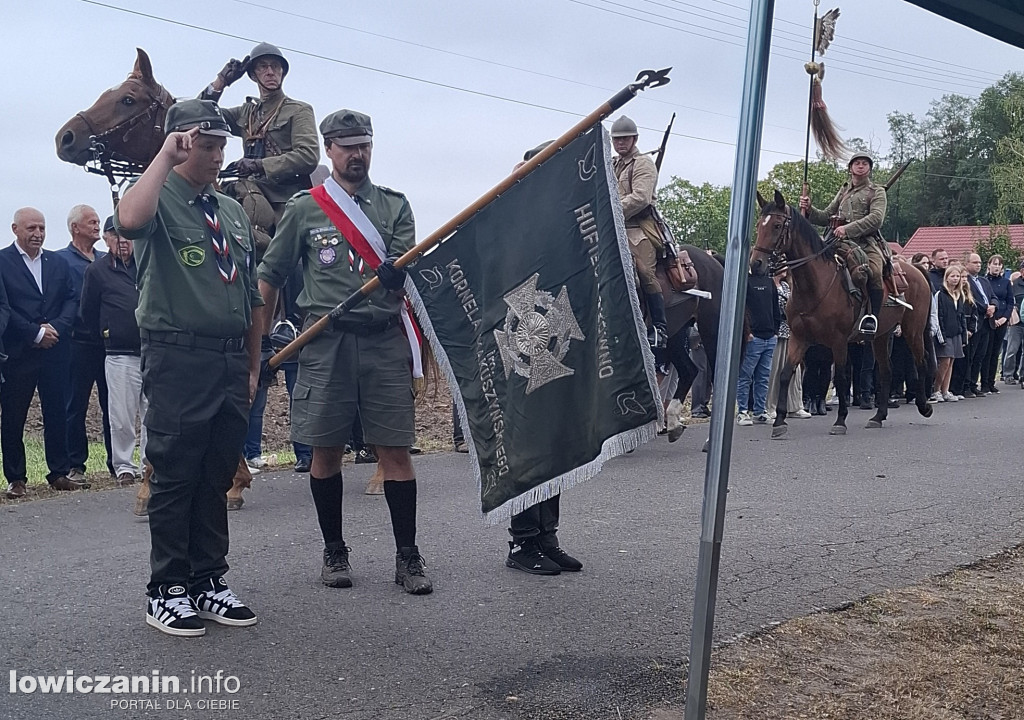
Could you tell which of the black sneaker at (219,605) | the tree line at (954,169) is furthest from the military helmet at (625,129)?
the tree line at (954,169)

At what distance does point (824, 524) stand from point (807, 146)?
26.8ft

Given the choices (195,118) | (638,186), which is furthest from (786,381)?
(195,118)

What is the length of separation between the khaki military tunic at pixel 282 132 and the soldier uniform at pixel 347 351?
3070 mm

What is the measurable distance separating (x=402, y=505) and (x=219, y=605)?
98 cm

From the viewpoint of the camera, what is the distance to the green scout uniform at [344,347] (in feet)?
17.8

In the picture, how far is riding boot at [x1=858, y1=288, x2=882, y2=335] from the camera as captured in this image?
13570mm

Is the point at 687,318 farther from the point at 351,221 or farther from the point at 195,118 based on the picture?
the point at 195,118

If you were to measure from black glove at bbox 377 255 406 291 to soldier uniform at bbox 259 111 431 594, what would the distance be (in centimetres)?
2

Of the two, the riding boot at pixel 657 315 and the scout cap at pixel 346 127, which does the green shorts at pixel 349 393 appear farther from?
the riding boot at pixel 657 315

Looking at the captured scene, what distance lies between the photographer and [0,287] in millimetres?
8742

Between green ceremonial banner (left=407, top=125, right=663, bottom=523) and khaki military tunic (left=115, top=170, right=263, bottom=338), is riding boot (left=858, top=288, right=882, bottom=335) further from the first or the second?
khaki military tunic (left=115, top=170, right=263, bottom=338)

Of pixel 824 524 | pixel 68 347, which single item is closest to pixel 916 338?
pixel 824 524

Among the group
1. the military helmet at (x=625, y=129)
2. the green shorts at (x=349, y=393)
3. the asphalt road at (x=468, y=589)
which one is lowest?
the asphalt road at (x=468, y=589)

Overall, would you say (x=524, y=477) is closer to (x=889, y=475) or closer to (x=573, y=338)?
(x=573, y=338)
